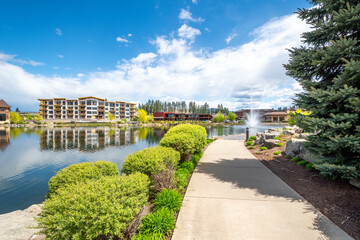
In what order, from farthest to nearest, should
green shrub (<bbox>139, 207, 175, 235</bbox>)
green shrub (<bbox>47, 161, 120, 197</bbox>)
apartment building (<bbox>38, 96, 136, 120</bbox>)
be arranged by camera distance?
apartment building (<bbox>38, 96, 136, 120</bbox>)
green shrub (<bbox>47, 161, 120, 197</bbox>)
green shrub (<bbox>139, 207, 175, 235</bbox>)

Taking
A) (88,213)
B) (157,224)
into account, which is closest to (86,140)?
(157,224)

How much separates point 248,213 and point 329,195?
2.76 metres

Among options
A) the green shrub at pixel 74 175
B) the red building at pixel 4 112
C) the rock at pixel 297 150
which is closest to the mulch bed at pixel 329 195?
the rock at pixel 297 150

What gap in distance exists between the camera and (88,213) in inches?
97.1

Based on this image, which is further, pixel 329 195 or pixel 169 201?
pixel 329 195

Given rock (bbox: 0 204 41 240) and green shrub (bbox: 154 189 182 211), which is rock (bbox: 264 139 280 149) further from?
rock (bbox: 0 204 41 240)

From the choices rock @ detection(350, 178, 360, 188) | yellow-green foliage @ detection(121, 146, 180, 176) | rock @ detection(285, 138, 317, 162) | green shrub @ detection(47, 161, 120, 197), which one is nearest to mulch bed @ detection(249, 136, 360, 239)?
rock @ detection(350, 178, 360, 188)

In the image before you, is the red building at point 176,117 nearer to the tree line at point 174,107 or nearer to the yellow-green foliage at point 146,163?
the tree line at point 174,107

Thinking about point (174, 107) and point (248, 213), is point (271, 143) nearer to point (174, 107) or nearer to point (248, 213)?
point (248, 213)

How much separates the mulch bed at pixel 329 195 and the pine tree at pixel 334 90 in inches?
18.3

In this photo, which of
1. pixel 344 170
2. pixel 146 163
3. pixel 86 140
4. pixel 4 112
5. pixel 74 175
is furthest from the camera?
pixel 4 112

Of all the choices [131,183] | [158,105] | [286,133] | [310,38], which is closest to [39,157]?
[131,183]

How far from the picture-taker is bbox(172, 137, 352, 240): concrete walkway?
3426 mm

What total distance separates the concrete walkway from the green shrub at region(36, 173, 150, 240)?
140 cm
